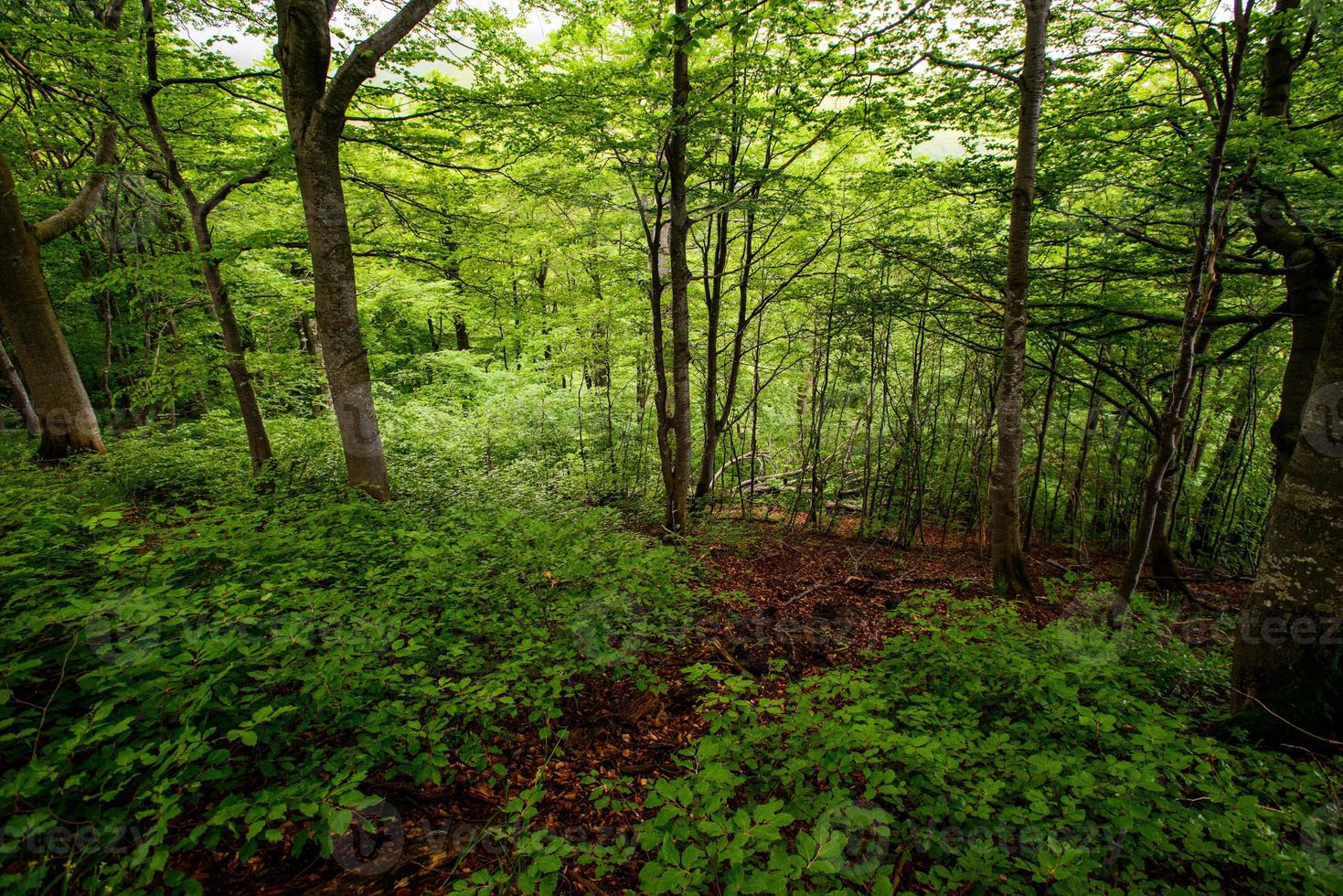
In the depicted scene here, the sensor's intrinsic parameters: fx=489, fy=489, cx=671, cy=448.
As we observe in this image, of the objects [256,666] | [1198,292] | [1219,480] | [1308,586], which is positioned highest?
[1198,292]

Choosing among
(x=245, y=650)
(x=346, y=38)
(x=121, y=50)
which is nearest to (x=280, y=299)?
(x=121, y=50)

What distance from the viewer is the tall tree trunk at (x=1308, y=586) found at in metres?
2.88

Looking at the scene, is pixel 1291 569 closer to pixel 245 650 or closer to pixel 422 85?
pixel 245 650

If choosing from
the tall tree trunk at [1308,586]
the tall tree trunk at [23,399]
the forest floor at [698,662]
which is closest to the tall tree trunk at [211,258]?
the tall tree trunk at [23,399]

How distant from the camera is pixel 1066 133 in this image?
5.62 m

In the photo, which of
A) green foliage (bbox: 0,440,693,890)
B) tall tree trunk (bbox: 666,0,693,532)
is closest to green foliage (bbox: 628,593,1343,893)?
green foliage (bbox: 0,440,693,890)

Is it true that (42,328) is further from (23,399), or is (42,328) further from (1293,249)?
(1293,249)

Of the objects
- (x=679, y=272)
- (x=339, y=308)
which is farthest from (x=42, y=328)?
(x=679, y=272)

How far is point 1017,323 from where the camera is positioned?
17.0 ft

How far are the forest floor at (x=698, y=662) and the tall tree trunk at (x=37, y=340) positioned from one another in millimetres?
8878

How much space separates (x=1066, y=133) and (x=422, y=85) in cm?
759

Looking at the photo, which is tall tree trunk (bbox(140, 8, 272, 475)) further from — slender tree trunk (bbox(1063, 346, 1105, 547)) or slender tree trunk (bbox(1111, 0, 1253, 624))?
slender tree trunk (bbox(1063, 346, 1105, 547))

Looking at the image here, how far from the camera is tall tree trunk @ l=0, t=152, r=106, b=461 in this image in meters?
6.70

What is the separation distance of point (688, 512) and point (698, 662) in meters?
4.85
